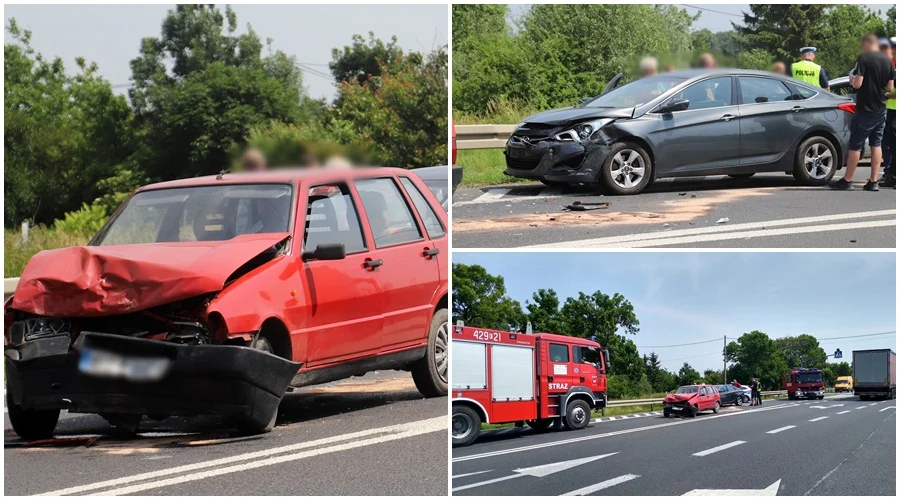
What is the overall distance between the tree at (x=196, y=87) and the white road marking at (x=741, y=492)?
762 cm

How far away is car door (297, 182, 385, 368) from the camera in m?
5.75

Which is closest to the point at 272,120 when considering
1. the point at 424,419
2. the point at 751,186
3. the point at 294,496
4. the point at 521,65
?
the point at 521,65

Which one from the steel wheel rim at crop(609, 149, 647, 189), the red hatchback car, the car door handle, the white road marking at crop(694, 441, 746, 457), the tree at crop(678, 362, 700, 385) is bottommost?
the white road marking at crop(694, 441, 746, 457)

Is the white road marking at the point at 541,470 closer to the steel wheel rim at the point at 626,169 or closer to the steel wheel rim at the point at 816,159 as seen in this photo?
the steel wheel rim at the point at 626,169

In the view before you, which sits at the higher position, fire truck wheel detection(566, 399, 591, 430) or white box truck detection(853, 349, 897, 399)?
white box truck detection(853, 349, 897, 399)

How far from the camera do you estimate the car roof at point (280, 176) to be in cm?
628

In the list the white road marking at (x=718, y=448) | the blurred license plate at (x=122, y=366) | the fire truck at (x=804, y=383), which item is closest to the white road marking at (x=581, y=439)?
the white road marking at (x=718, y=448)

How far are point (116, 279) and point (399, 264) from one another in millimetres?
1784

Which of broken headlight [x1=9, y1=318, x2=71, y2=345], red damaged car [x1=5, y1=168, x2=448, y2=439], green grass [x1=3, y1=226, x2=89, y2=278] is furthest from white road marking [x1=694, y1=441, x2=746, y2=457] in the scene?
green grass [x1=3, y1=226, x2=89, y2=278]

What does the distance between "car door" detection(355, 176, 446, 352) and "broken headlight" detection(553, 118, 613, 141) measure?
3.20 metres

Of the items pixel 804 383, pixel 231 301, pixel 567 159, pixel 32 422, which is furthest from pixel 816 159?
pixel 32 422

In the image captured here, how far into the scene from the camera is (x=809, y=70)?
Answer: 838 centimetres

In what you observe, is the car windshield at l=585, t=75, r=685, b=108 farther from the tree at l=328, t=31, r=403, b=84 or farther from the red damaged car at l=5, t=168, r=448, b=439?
the red damaged car at l=5, t=168, r=448, b=439

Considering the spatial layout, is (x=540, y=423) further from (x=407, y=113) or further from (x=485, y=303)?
(x=407, y=113)
